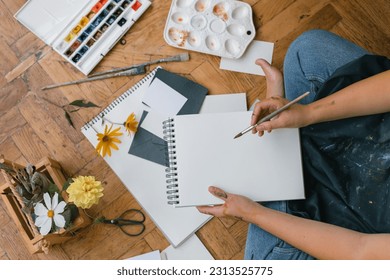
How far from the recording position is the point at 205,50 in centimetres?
102

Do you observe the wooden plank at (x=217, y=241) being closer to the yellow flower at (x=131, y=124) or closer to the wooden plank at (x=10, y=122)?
the yellow flower at (x=131, y=124)

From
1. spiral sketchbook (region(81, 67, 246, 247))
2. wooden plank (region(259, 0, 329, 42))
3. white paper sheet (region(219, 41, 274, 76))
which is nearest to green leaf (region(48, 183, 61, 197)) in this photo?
spiral sketchbook (region(81, 67, 246, 247))

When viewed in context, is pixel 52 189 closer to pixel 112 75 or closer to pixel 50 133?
pixel 50 133

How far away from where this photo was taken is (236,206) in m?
0.80

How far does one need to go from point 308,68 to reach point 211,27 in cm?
30

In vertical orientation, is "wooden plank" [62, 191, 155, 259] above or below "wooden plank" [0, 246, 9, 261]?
below

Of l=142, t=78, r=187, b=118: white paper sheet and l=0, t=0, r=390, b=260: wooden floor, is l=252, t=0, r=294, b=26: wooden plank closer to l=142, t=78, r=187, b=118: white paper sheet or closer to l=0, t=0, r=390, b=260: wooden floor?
l=0, t=0, r=390, b=260: wooden floor

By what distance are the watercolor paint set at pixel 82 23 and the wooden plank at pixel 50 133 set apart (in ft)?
0.49

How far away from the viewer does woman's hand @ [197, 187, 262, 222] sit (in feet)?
2.59

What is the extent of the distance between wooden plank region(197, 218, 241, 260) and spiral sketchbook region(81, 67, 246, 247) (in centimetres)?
2

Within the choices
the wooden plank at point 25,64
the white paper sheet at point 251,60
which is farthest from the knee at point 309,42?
the wooden plank at point 25,64

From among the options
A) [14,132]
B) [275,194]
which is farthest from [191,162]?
[14,132]

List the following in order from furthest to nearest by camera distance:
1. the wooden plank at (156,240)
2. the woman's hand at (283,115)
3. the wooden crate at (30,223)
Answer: the wooden plank at (156,240) → the wooden crate at (30,223) → the woman's hand at (283,115)

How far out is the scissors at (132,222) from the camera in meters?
0.98
